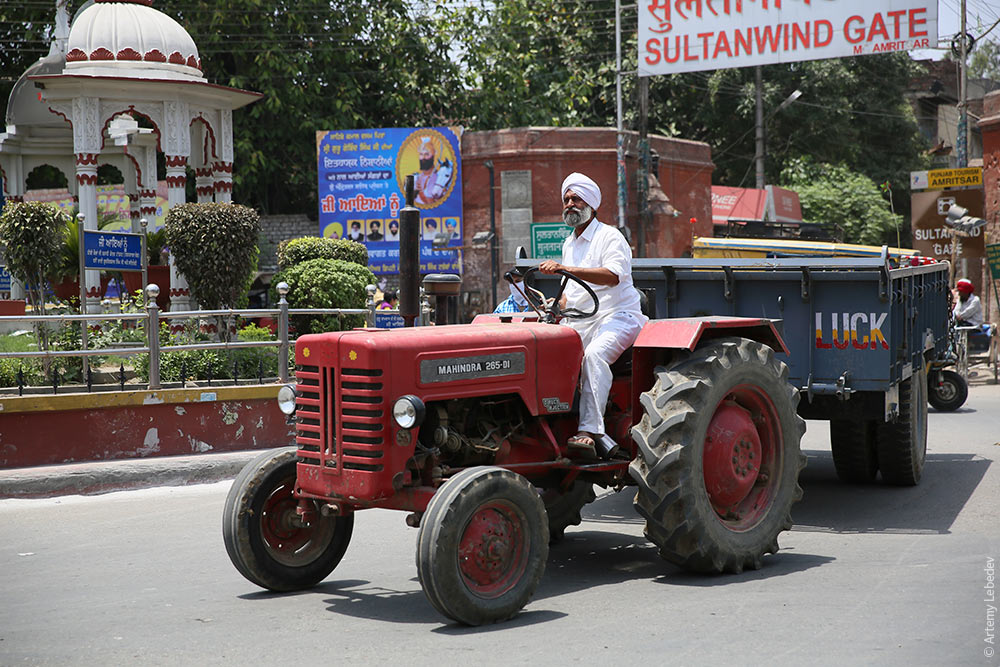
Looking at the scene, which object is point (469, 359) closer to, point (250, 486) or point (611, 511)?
point (250, 486)

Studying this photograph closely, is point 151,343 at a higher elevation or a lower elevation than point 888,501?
higher

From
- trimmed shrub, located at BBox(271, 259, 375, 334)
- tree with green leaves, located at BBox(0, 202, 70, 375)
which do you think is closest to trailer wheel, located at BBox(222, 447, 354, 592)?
tree with green leaves, located at BBox(0, 202, 70, 375)

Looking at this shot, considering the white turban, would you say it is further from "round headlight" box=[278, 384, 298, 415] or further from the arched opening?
the arched opening

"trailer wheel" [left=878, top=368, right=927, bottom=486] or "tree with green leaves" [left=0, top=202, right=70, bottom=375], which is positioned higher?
"tree with green leaves" [left=0, top=202, right=70, bottom=375]

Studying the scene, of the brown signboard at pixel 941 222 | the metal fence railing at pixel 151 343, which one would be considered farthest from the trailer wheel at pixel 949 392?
the metal fence railing at pixel 151 343

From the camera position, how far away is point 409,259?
7133 mm

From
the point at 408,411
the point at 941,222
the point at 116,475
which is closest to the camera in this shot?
the point at 408,411

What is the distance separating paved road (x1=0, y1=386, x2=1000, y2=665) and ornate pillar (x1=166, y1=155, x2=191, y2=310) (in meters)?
6.33

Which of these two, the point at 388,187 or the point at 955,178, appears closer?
the point at 955,178

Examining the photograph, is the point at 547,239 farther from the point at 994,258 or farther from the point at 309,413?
Result: the point at 309,413

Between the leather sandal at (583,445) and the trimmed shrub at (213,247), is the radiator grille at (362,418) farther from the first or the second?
the trimmed shrub at (213,247)

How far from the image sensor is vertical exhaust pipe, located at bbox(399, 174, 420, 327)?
701 centimetres

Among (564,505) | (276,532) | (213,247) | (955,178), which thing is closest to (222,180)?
(213,247)

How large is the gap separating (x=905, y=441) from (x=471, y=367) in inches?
188
